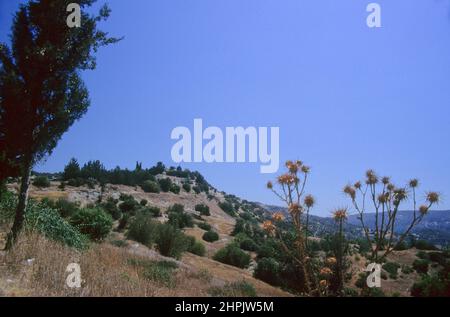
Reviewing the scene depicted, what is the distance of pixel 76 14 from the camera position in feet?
33.7

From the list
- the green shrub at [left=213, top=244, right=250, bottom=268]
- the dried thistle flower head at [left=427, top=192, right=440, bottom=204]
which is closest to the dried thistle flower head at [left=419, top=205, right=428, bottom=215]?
the dried thistle flower head at [left=427, top=192, right=440, bottom=204]

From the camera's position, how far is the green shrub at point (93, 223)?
54.4ft

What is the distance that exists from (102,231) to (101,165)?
37.3 metres

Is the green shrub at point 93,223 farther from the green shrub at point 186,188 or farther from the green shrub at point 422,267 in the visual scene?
the green shrub at point 186,188

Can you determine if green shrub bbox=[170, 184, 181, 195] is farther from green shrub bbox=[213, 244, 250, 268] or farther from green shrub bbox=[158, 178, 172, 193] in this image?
green shrub bbox=[213, 244, 250, 268]

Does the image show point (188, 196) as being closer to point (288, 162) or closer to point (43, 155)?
point (43, 155)

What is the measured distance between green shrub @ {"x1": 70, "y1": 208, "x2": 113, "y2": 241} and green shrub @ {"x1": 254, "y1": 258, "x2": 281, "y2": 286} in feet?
33.1

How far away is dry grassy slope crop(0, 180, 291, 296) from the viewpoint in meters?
9.57

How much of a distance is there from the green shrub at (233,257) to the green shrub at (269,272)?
2359 millimetres

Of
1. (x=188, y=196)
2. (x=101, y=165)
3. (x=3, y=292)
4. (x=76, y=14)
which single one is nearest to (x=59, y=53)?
(x=76, y=14)

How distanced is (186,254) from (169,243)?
3.00 metres

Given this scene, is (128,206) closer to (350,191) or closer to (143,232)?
(143,232)

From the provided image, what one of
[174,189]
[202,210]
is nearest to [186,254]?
[202,210]

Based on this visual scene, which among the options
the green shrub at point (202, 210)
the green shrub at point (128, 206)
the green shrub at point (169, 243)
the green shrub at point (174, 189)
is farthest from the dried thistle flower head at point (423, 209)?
the green shrub at point (174, 189)
